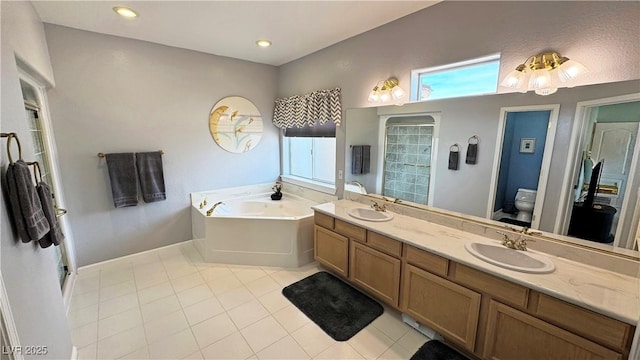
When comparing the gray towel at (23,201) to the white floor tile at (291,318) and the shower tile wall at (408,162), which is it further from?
the shower tile wall at (408,162)

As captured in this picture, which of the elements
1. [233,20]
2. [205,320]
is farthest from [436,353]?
[233,20]

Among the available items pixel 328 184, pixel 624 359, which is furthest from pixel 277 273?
pixel 624 359

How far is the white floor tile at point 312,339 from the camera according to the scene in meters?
1.90

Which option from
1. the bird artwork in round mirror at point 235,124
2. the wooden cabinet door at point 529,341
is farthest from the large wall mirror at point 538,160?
the bird artwork in round mirror at point 235,124

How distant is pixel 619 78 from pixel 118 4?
359 centimetres

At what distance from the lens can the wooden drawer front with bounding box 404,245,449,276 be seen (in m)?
1.78

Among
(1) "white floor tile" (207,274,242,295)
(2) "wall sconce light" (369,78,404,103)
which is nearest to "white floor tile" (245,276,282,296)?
(1) "white floor tile" (207,274,242,295)

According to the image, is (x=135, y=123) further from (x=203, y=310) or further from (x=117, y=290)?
(x=203, y=310)

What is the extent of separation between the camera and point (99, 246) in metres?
3.00

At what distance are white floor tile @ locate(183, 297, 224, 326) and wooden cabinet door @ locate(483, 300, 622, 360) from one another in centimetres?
211

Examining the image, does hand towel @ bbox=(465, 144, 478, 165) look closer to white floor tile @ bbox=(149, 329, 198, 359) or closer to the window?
the window

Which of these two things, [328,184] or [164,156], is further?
[328,184]

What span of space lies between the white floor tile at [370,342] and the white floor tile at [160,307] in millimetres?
A: 1624

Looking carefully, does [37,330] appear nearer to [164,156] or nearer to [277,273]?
[277,273]
